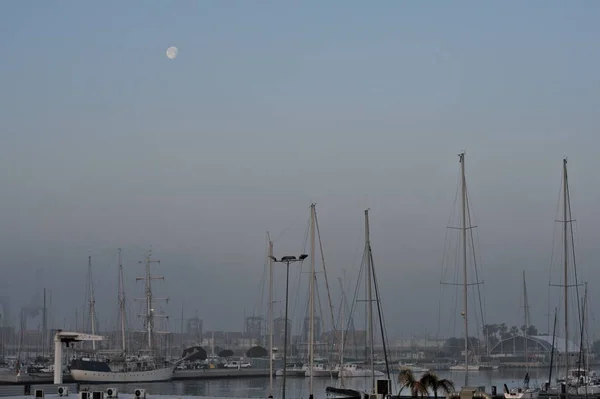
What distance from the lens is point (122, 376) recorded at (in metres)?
146

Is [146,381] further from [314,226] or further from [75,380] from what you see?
[314,226]

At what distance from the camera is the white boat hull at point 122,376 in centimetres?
13925

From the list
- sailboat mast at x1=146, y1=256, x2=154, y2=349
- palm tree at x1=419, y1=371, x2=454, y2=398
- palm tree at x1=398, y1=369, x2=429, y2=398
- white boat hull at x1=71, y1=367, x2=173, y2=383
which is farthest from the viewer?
sailboat mast at x1=146, y1=256, x2=154, y2=349

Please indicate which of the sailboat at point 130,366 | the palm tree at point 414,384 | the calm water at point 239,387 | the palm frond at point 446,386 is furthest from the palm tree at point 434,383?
the sailboat at point 130,366

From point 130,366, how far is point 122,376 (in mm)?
3339

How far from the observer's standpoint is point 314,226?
70.6 m

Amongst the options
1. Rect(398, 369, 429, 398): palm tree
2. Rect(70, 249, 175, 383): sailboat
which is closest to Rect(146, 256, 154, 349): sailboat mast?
Rect(70, 249, 175, 383): sailboat

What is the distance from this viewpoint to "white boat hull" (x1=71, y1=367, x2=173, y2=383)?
139250mm

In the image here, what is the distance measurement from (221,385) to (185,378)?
16.2 m

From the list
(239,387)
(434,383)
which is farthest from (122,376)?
(434,383)

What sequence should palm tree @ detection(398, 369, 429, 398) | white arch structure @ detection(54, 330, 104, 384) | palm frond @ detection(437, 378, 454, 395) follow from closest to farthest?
palm frond @ detection(437, 378, 454, 395)
palm tree @ detection(398, 369, 429, 398)
white arch structure @ detection(54, 330, 104, 384)

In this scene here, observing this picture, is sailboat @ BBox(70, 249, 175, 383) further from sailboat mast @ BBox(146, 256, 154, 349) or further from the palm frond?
the palm frond

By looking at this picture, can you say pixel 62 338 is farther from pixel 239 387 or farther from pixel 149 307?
pixel 149 307

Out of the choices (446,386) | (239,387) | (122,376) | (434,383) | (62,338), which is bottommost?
(239,387)
